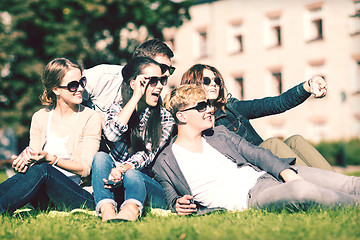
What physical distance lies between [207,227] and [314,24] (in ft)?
84.4

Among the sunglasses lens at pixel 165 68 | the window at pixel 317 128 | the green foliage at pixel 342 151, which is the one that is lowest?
the green foliage at pixel 342 151

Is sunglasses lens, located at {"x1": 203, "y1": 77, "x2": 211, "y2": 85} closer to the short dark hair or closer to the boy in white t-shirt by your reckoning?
the boy in white t-shirt

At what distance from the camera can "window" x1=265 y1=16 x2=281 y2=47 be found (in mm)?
28959

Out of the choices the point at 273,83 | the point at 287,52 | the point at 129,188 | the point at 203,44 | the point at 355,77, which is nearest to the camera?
the point at 129,188

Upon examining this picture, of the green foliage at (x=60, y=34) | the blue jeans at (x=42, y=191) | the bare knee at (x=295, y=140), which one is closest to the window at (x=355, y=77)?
the green foliage at (x=60, y=34)

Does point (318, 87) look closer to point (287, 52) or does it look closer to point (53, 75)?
point (53, 75)

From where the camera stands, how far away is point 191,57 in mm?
32281

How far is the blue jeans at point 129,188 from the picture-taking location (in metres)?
4.36

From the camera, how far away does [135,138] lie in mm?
5074

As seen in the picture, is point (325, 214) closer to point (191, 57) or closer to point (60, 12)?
point (60, 12)

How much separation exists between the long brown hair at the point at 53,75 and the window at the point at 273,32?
2492cm

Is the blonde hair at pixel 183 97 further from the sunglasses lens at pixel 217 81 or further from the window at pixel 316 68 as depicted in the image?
the window at pixel 316 68

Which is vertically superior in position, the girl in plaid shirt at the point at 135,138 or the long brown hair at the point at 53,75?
the long brown hair at the point at 53,75

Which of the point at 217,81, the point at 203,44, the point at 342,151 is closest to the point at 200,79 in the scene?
the point at 217,81
